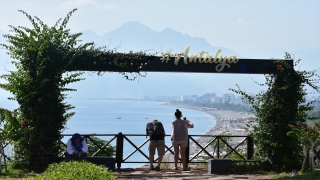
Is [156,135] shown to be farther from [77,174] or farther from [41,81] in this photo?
[77,174]

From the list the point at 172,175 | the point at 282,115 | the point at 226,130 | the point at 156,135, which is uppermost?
the point at 282,115

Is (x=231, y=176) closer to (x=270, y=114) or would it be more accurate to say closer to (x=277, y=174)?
(x=277, y=174)

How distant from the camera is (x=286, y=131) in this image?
1352 centimetres

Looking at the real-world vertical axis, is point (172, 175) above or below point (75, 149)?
below

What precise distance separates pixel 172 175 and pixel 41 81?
4046mm

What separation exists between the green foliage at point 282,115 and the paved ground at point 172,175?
918mm

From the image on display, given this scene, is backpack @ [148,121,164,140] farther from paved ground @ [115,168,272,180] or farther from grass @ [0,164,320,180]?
grass @ [0,164,320,180]

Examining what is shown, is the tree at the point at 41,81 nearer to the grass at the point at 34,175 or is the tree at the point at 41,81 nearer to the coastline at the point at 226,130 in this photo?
the grass at the point at 34,175

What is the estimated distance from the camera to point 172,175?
41.3ft

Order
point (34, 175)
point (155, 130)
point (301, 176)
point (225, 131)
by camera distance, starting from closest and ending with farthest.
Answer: point (34, 175), point (301, 176), point (155, 130), point (225, 131)

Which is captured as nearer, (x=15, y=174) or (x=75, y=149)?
(x=15, y=174)

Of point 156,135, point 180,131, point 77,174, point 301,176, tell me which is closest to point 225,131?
point 180,131

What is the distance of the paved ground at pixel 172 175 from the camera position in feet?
40.2

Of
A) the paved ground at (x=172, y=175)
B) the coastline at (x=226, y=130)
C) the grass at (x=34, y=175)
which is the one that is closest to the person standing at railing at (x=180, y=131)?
the paved ground at (x=172, y=175)
